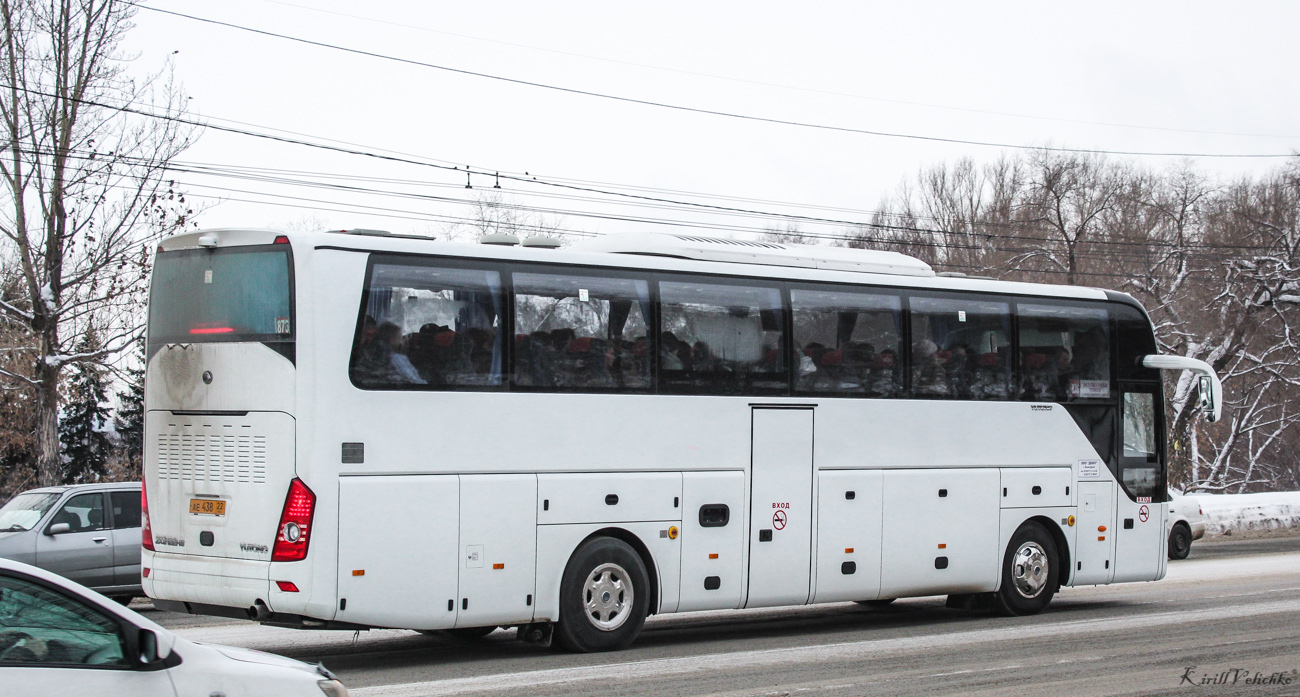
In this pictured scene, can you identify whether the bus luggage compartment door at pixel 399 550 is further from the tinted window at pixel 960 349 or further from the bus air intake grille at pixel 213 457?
the tinted window at pixel 960 349

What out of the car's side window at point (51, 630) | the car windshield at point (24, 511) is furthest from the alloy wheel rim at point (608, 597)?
the car windshield at point (24, 511)

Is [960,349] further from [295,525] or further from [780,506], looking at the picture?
[295,525]

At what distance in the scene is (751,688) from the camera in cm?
934

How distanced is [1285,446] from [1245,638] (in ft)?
157

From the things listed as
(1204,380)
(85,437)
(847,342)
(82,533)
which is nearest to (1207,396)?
(1204,380)

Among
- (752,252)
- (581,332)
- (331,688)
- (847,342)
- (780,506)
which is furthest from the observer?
(847,342)

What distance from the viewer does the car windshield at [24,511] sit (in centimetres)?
1534

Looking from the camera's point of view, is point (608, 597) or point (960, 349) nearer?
point (608, 597)

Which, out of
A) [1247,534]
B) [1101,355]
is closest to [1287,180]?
[1247,534]

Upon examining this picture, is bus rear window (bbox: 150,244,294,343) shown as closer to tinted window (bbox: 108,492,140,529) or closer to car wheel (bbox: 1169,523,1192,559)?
tinted window (bbox: 108,492,140,529)

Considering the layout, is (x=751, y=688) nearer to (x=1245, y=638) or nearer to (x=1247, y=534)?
(x=1245, y=638)

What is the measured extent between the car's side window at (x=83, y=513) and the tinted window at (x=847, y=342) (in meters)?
9.13

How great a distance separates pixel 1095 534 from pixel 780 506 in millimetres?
4807

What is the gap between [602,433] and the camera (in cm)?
1138
